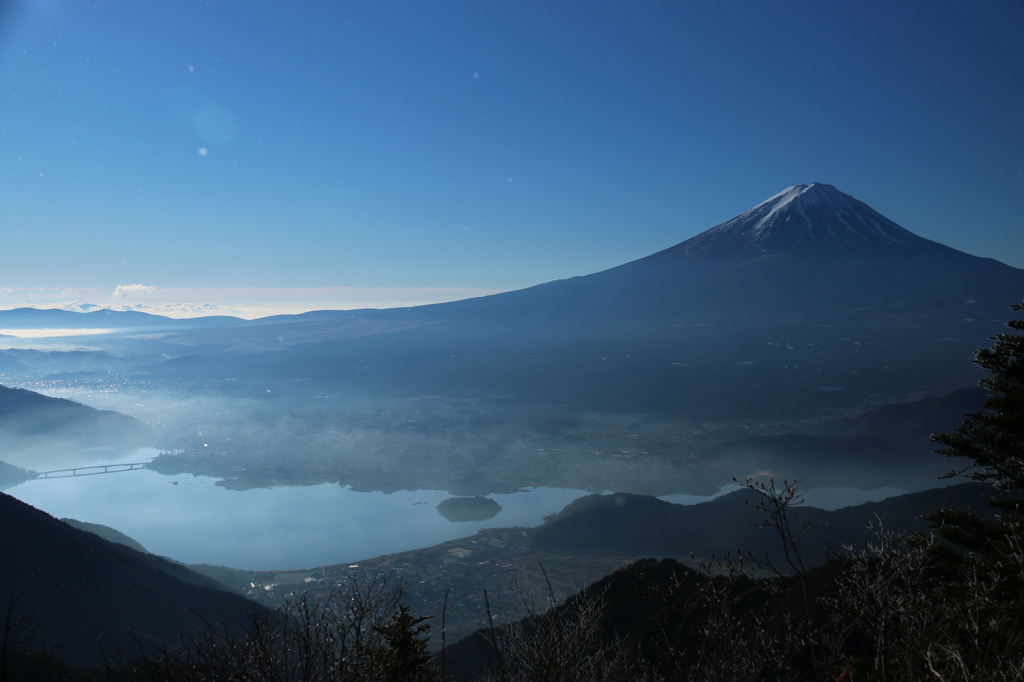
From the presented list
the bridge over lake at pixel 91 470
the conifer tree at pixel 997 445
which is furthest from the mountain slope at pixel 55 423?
the conifer tree at pixel 997 445

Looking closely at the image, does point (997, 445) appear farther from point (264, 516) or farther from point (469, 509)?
point (264, 516)

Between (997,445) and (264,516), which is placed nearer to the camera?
(997,445)

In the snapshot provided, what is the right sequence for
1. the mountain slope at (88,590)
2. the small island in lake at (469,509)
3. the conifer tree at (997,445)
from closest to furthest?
the conifer tree at (997,445)
the mountain slope at (88,590)
the small island in lake at (469,509)

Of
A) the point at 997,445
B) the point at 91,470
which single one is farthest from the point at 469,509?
the point at 91,470

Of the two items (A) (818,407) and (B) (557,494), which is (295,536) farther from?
(A) (818,407)

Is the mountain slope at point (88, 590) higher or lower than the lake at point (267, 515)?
higher

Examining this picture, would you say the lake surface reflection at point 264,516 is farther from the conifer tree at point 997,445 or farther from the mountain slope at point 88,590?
the conifer tree at point 997,445

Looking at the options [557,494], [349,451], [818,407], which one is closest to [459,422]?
[349,451]

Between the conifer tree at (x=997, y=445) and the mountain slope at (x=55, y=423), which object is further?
the mountain slope at (x=55, y=423)
